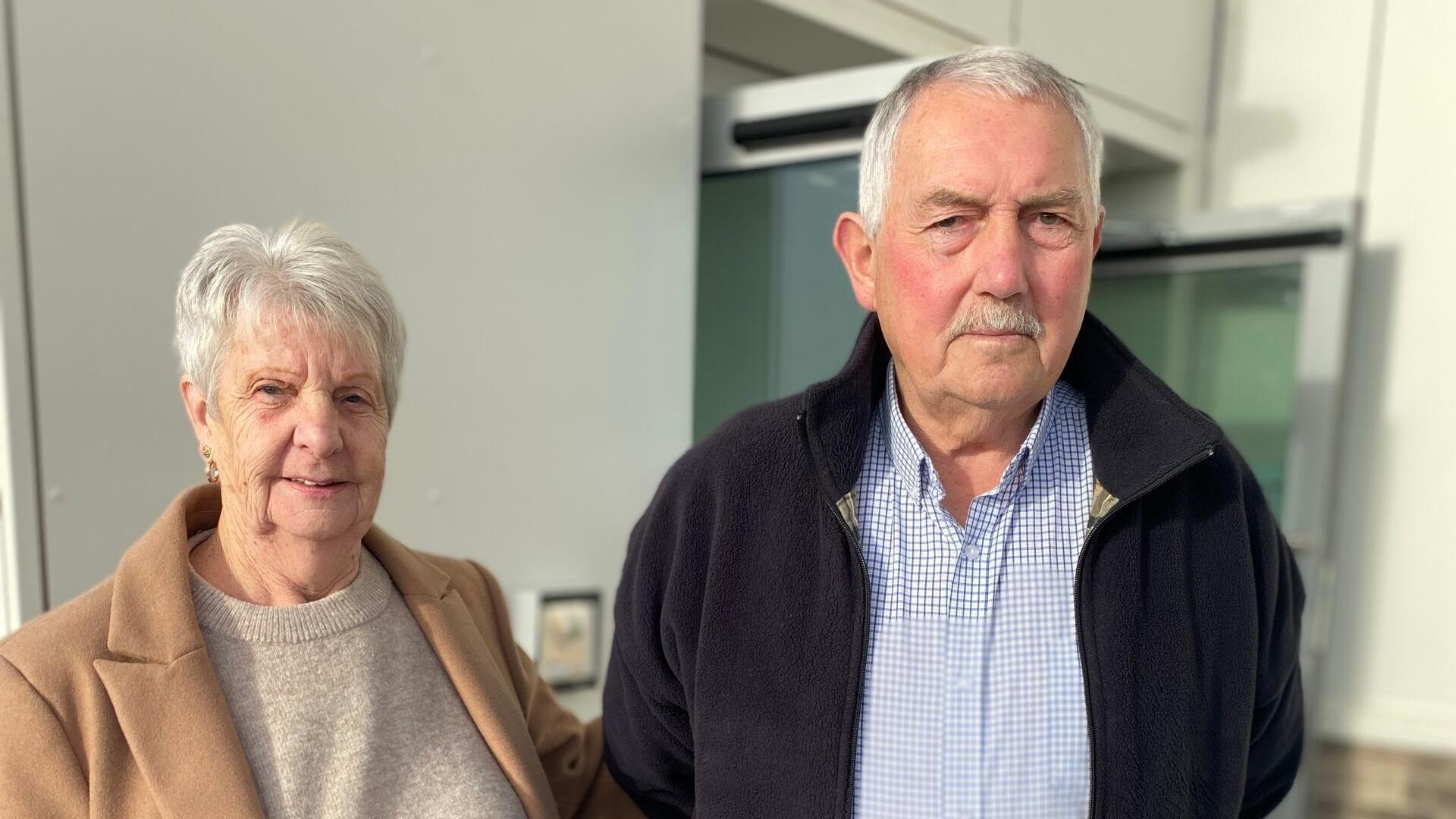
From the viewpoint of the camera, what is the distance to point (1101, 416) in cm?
142

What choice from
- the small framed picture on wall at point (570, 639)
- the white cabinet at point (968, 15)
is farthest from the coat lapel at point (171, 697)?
the white cabinet at point (968, 15)

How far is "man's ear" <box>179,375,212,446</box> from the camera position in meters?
1.29

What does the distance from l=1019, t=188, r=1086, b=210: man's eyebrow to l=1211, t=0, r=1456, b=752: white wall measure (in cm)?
306

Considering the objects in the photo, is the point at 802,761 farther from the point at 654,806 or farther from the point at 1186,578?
the point at 1186,578

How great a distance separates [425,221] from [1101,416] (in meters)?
1.28

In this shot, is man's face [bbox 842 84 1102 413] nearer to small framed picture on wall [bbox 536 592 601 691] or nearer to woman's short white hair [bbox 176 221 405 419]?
woman's short white hair [bbox 176 221 405 419]

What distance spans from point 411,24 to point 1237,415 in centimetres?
302

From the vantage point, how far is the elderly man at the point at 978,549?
1.29 meters

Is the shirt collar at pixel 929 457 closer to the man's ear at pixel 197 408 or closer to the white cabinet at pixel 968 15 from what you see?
the man's ear at pixel 197 408

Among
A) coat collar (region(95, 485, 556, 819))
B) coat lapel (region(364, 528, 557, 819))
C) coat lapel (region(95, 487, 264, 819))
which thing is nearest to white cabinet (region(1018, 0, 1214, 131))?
coat lapel (region(364, 528, 557, 819))

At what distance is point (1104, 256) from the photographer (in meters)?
4.11

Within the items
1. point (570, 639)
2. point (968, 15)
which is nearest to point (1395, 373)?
point (968, 15)

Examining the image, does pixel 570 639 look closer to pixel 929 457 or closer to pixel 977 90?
pixel 929 457

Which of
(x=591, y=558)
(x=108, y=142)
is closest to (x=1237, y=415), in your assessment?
(x=591, y=558)
